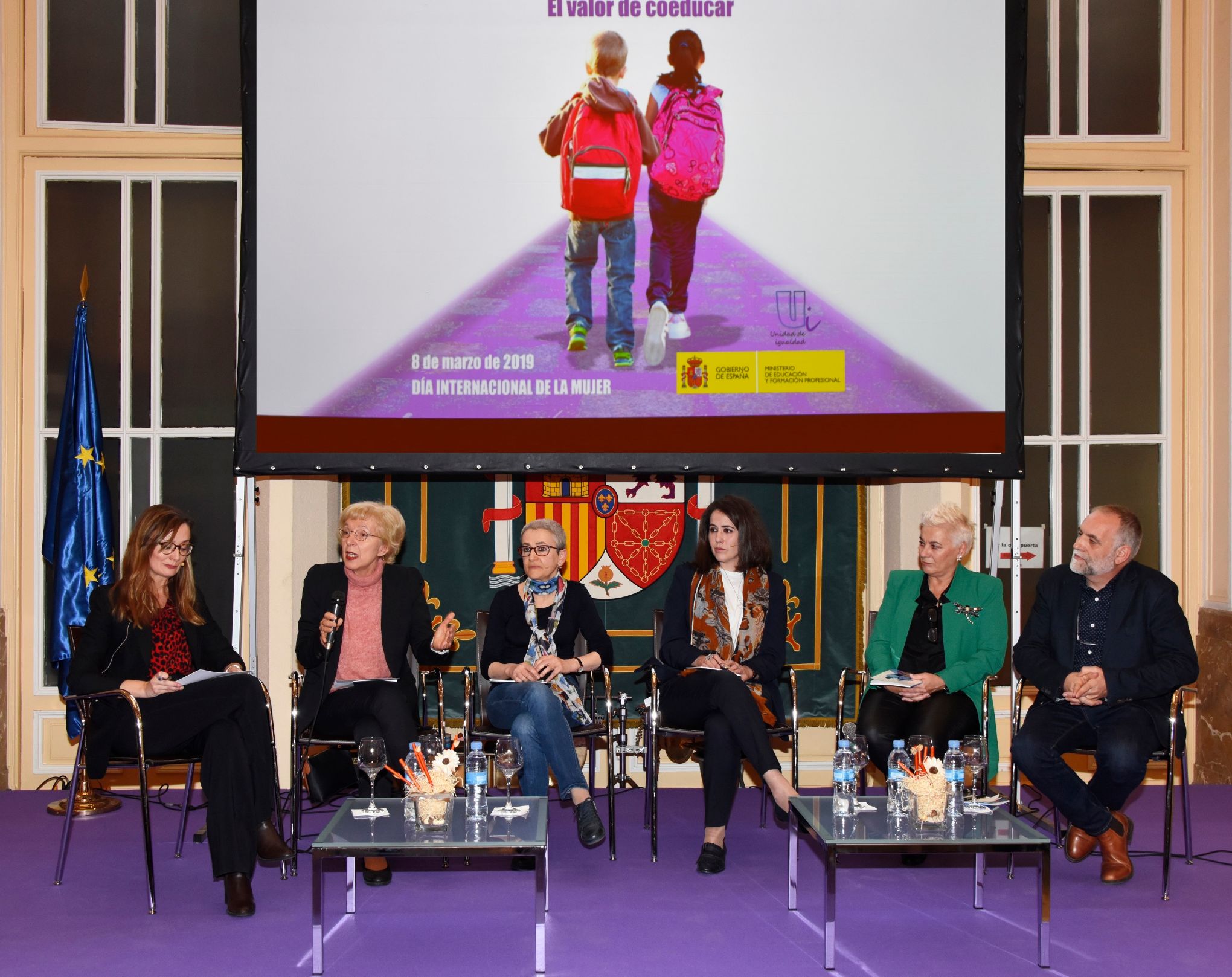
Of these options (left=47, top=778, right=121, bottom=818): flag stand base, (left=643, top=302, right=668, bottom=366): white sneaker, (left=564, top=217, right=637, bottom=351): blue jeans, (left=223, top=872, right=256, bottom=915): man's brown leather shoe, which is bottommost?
(left=47, top=778, right=121, bottom=818): flag stand base

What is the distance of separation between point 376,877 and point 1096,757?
91.8 inches

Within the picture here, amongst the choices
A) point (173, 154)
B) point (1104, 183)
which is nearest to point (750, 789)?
point (1104, 183)

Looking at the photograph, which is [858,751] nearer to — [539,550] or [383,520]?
[539,550]

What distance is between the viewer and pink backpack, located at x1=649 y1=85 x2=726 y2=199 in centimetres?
477

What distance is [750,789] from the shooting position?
17.0 ft

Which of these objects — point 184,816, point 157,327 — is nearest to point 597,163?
point 157,327

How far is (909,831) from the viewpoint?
307cm

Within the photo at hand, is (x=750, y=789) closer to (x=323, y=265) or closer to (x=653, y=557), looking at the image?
(x=653, y=557)

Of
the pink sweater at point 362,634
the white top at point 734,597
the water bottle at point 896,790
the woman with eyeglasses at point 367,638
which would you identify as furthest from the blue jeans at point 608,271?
the water bottle at point 896,790

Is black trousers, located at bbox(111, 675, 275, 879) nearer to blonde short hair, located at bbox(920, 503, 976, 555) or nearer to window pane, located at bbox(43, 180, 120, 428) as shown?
window pane, located at bbox(43, 180, 120, 428)

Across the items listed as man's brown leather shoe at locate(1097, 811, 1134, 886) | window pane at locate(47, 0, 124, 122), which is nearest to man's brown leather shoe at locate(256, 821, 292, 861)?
man's brown leather shoe at locate(1097, 811, 1134, 886)

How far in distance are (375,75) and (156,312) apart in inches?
60.9

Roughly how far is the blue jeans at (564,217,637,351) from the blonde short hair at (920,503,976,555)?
53.0 inches

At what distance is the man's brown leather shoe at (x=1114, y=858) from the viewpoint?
373cm
